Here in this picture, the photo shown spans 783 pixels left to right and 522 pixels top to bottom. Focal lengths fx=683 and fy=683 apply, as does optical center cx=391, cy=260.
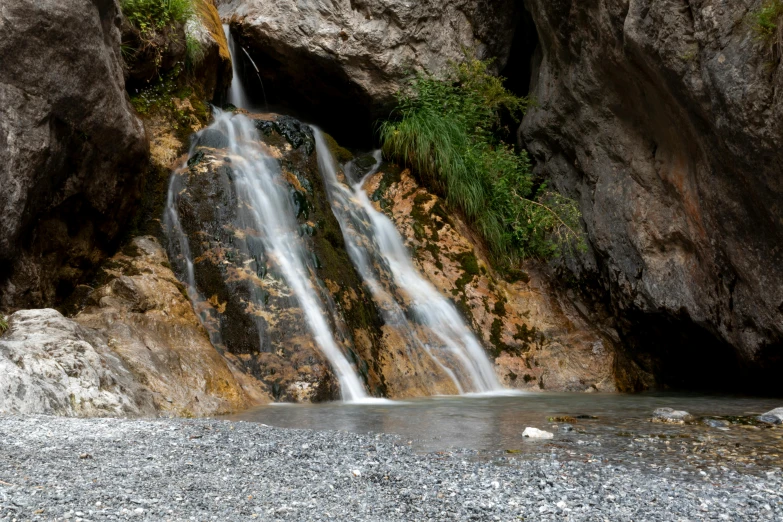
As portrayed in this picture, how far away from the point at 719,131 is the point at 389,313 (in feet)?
12.3

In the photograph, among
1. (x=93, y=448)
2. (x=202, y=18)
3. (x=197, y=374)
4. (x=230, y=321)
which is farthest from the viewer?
(x=202, y=18)

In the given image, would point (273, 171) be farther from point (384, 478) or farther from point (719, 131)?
point (384, 478)

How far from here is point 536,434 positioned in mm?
4297

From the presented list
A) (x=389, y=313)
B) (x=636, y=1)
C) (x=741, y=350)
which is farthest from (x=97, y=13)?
(x=741, y=350)

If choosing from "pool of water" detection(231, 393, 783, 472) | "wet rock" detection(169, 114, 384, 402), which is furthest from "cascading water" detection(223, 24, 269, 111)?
"pool of water" detection(231, 393, 783, 472)

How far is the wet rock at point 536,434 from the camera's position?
4287mm

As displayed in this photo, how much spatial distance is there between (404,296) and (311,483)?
5173 mm

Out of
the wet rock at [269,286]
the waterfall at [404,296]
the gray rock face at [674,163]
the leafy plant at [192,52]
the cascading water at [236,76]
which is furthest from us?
the cascading water at [236,76]

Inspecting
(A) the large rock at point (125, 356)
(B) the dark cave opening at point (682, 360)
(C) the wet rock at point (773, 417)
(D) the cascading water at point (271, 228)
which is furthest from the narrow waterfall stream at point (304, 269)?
(C) the wet rock at point (773, 417)

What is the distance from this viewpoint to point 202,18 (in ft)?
31.9

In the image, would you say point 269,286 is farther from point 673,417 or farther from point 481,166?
point 481,166

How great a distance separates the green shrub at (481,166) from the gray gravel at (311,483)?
593cm

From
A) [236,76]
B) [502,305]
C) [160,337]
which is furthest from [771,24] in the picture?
[236,76]

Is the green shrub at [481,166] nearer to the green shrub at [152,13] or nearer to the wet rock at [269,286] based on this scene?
the wet rock at [269,286]
